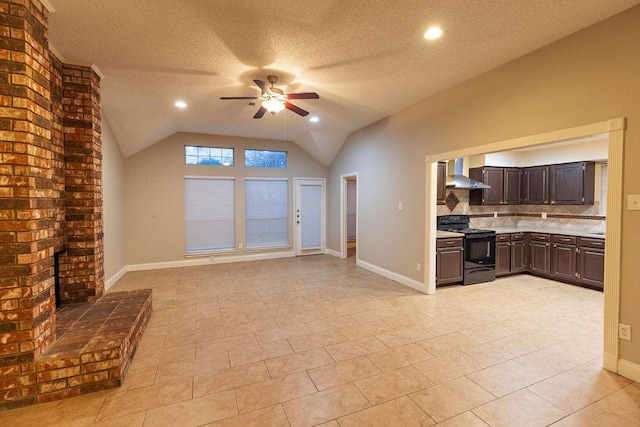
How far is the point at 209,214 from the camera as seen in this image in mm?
6539

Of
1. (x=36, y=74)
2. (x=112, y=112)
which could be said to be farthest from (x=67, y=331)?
(x=112, y=112)

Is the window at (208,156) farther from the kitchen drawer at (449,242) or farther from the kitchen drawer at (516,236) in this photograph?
the kitchen drawer at (516,236)

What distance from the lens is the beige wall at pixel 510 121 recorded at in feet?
7.46

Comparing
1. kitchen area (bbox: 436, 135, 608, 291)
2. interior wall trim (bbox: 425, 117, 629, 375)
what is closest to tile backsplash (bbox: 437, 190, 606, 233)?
kitchen area (bbox: 436, 135, 608, 291)

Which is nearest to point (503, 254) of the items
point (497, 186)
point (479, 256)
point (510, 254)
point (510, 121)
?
point (510, 254)

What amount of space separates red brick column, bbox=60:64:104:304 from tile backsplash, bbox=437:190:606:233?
545 centimetres

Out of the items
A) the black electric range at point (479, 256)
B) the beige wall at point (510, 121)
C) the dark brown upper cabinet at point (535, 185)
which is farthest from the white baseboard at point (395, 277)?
the dark brown upper cabinet at point (535, 185)

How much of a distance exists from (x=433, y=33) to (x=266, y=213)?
5.33 metres

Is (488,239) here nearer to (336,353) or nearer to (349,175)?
(349,175)

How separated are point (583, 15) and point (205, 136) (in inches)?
243

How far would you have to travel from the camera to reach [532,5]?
7.21ft

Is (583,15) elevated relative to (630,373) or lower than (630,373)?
elevated

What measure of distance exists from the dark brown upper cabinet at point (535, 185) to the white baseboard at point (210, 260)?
5277 mm

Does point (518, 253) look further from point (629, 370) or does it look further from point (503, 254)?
point (629, 370)
